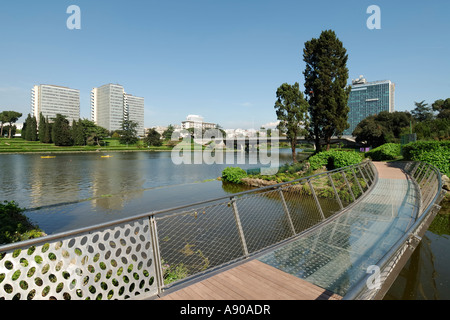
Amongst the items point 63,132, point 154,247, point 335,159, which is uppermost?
point 63,132

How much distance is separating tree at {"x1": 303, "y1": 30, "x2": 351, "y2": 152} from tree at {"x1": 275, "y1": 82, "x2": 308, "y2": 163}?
1323 millimetres

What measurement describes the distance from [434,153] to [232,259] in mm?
15555

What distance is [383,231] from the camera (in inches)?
234

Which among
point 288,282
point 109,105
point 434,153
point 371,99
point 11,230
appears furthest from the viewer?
point 109,105

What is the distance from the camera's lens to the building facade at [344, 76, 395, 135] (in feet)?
481

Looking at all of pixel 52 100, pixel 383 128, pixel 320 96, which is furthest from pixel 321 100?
pixel 52 100

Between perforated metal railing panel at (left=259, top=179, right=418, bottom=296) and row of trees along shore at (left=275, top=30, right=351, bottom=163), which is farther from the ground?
row of trees along shore at (left=275, top=30, right=351, bottom=163)

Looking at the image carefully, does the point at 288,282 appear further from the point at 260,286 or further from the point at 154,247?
the point at 154,247

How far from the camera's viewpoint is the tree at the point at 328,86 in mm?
24453

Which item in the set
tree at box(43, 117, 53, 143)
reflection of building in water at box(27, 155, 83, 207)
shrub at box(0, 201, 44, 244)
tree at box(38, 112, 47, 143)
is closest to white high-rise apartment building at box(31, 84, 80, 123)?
tree at box(38, 112, 47, 143)

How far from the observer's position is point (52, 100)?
156m

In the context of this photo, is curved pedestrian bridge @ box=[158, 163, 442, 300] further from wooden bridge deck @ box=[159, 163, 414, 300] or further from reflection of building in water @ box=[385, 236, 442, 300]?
reflection of building in water @ box=[385, 236, 442, 300]

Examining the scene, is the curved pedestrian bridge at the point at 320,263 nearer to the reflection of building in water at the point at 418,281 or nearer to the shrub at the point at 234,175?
the reflection of building in water at the point at 418,281
